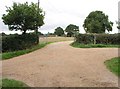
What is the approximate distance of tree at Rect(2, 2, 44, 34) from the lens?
31.7m

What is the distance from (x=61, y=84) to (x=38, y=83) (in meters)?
0.91

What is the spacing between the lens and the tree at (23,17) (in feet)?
104

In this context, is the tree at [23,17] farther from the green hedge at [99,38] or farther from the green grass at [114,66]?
the green grass at [114,66]

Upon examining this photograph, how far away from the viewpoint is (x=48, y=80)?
40.8ft

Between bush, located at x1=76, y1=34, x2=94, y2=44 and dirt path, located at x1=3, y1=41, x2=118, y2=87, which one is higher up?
bush, located at x1=76, y1=34, x2=94, y2=44

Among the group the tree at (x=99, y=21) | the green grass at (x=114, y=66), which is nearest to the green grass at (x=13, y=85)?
the green grass at (x=114, y=66)

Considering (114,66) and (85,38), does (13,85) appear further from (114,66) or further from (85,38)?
(85,38)

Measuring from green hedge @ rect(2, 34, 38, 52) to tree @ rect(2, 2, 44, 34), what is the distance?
115 cm

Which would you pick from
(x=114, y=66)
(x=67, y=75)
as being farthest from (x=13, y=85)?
(x=114, y=66)

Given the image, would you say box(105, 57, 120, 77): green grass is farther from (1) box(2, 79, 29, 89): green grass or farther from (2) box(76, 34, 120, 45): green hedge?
(2) box(76, 34, 120, 45): green hedge

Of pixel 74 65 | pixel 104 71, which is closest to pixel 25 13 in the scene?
pixel 74 65

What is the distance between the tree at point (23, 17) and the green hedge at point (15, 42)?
45.2 inches

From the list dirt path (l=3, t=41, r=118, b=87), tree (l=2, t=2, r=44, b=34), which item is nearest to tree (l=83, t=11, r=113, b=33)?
tree (l=2, t=2, r=44, b=34)

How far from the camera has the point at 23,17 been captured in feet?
104
